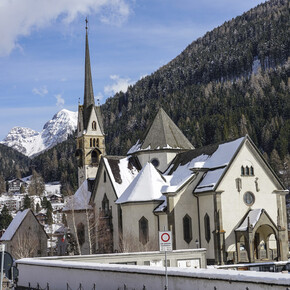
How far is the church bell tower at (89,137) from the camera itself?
267 feet

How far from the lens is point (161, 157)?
62.0 metres

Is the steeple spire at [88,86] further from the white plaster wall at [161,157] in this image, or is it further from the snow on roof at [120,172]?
the white plaster wall at [161,157]

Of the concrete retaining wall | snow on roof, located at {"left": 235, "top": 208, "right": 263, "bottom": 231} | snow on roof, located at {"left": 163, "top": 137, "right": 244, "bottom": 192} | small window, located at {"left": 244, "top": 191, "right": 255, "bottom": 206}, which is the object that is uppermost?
snow on roof, located at {"left": 163, "top": 137, "right": 244, "bottom": 192}

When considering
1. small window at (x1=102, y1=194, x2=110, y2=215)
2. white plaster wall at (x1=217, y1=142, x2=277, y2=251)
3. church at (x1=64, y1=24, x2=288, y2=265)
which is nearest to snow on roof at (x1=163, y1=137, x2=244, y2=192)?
church at (x1=64, y1=24, x2=288, y2=265)

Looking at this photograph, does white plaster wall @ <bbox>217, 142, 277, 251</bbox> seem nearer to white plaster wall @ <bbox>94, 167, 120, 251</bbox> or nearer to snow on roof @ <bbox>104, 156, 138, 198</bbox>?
white plaster wall @ <bbox>94, 167, 120, 251</bbox>

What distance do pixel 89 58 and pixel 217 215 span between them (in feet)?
158

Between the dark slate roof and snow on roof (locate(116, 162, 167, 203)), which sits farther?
the dark slate roof

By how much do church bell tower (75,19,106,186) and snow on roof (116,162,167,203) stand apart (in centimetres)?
2522

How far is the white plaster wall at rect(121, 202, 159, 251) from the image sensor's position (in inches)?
2073

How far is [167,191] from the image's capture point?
51.1 m

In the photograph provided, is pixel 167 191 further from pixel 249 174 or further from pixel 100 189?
pixel 100 189

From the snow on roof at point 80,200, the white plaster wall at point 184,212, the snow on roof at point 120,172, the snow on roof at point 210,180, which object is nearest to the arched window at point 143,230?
the white plaster wall at point 184,212

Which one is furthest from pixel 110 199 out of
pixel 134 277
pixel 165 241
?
pixel 165 241

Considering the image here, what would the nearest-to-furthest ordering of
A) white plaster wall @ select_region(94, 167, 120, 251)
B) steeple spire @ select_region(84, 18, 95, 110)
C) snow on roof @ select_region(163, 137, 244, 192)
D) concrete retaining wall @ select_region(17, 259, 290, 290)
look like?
concrete retaining wall @ select_region(17, 259, 290, 290) → snow on roof @ select_region(163, 137, 244, 192) → white plaster wall @ select_region(94, 167, 120, 251) → steeple spire @ select_region(84, 18, 95, 110)
